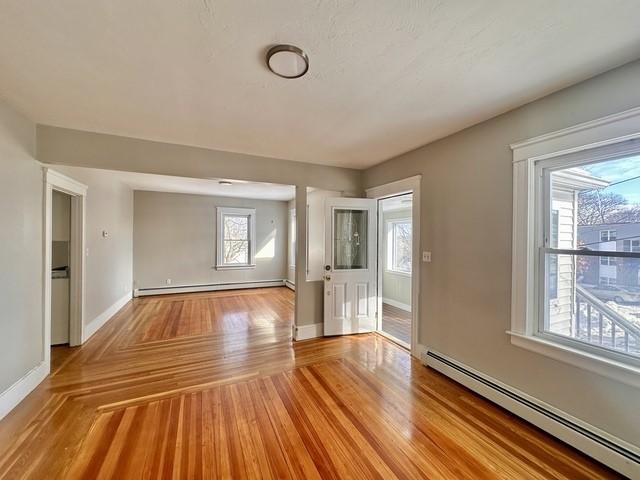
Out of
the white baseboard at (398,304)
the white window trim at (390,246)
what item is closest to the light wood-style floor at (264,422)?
the white baseboard at (398,304)

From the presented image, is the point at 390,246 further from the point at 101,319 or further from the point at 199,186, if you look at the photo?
the point at 101,319

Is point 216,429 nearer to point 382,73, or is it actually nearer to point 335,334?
point 335,334

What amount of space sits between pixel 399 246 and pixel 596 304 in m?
4.13

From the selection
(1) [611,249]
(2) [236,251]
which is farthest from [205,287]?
(1) [611,249]

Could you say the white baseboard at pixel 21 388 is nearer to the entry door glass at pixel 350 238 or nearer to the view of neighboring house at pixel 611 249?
the entry door glass at pixel 350 238

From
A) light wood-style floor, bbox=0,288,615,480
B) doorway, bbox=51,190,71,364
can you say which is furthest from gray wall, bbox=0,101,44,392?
doorway, bbox=51,190,71,364

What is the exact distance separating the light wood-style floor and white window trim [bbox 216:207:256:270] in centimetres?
361

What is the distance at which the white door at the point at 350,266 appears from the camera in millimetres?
3766

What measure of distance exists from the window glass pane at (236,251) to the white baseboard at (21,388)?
4.49 m

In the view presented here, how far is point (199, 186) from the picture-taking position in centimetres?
564

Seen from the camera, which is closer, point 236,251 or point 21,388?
point 21,388

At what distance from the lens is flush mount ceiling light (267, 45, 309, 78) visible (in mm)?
1485

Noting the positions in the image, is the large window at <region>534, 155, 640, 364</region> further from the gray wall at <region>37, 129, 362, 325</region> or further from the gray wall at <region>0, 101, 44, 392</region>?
the gray wall at <region>0, 101, 44, 392</region>

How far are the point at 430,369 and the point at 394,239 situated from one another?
3.53m
